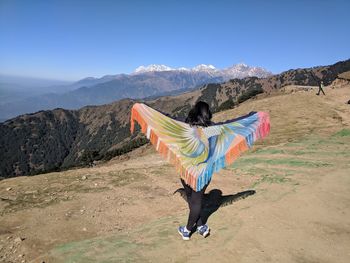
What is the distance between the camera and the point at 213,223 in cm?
873

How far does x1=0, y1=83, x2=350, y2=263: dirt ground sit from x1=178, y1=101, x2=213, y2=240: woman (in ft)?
0.65

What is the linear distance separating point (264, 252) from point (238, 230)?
3.71 feet

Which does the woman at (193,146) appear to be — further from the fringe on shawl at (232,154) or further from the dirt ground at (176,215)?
the dirt ground at (176,215)

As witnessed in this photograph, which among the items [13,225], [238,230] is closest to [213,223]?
[238,230]

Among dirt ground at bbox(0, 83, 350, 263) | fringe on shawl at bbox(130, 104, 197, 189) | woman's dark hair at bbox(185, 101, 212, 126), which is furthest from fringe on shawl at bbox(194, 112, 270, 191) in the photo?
dirt ground at bbox(0, 83, 350, 263)

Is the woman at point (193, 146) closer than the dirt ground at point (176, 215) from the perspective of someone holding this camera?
No

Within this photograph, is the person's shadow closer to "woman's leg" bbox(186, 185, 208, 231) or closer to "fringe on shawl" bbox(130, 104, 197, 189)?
"woman's leg" bbox(186, 185, 208, 231)

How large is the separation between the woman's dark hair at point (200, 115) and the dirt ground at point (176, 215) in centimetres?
256

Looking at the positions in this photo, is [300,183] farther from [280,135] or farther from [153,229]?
[280,135]

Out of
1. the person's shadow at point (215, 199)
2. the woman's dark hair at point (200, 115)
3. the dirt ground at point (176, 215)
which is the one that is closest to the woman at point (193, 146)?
the woman's dark hair at point (200, 115)

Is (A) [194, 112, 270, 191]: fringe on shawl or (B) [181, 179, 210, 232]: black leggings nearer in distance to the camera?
(A) [194, 112, 270, 191]: fringe on shawl

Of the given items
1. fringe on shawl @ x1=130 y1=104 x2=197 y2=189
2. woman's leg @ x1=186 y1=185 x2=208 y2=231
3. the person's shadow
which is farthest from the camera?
the person's shadow

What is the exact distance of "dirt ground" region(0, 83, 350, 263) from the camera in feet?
23.9

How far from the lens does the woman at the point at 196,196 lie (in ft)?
25.3
